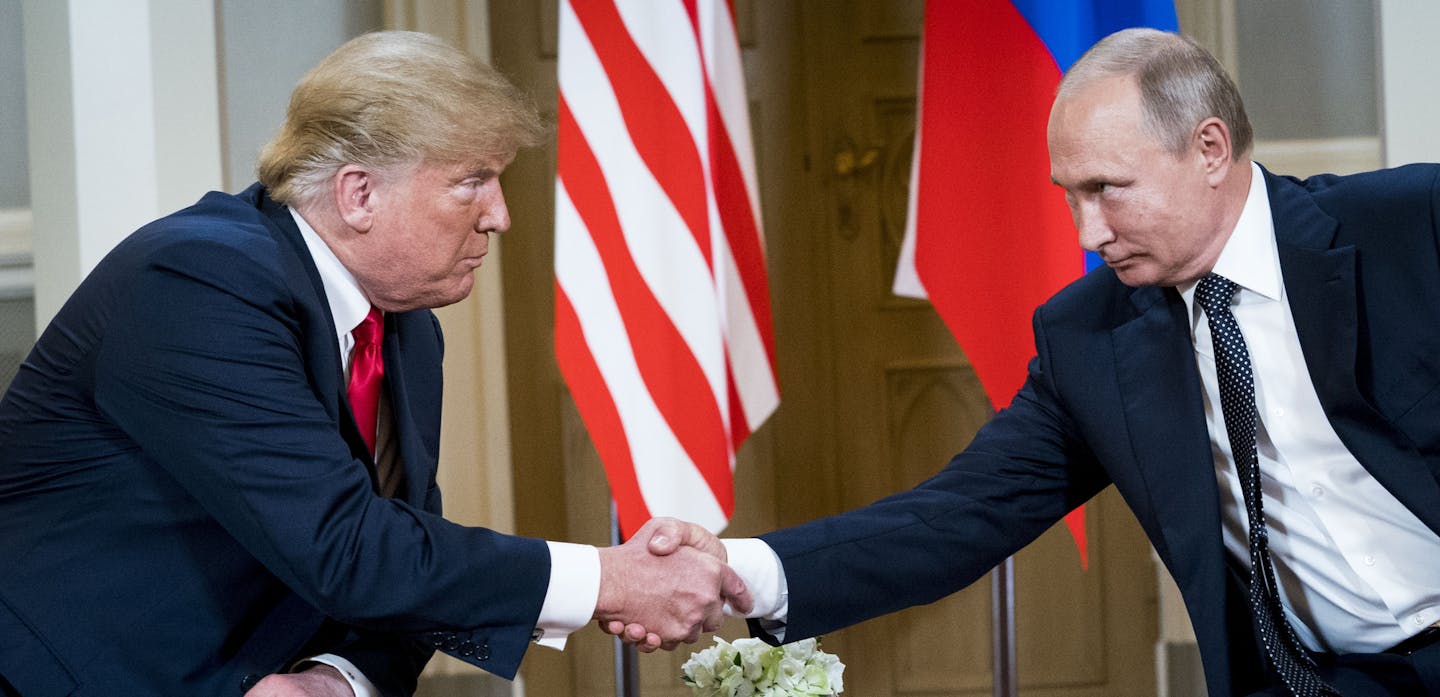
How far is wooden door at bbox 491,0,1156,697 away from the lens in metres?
4.36

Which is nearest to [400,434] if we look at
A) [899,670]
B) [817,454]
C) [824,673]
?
[824,673]

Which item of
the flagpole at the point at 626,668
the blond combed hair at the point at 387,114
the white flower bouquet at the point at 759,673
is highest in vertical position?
the blond combed hair at the point at 387,114

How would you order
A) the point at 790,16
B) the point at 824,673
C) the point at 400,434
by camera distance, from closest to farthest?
the point at 824,673
the point at 400,434
the point at 790,16

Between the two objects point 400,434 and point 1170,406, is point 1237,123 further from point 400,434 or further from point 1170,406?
point 400,434

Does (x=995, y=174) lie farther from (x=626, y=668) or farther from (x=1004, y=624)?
(x=626, y=668)

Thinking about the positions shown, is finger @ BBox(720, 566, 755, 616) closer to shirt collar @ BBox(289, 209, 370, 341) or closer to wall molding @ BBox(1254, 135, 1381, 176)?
shirt collar @ BBox(289, 209, 370, 341)

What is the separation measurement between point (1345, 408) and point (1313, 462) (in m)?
0.10

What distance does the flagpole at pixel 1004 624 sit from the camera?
323cm

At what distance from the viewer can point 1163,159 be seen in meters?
1.83

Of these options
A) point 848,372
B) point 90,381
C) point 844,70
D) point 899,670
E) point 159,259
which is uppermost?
point 844,70

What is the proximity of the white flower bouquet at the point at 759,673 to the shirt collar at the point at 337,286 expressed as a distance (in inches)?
26.2

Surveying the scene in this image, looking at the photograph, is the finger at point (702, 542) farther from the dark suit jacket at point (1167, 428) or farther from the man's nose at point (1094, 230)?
the man's nose at point (1094, 230)

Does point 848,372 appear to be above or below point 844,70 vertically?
below

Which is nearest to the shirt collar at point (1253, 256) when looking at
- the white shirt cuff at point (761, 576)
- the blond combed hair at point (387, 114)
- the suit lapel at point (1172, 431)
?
the suit lapel at point (1172, 431)
